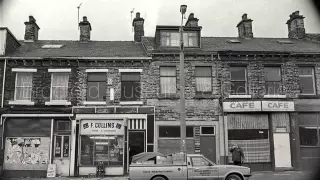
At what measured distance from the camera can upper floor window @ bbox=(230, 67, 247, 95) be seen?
65.5 feet

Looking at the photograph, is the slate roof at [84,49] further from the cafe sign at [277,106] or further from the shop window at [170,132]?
the cafe sign at [277,106]

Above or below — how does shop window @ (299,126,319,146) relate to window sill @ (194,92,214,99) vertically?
below

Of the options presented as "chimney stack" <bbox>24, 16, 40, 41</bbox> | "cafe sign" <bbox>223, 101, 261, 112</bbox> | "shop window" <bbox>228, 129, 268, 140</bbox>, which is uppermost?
"chimney stack" <bbox>24, 16, 40, 41</bbox>

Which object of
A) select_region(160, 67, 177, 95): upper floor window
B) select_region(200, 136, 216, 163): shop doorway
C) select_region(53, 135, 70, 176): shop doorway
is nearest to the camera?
select_region(53, 135, 70, 176): shop doorway

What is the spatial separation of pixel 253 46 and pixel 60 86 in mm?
13636

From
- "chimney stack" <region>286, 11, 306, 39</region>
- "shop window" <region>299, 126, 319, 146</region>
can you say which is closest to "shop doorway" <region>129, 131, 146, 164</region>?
"shop window" <region>299, 126, 319, 146</region>

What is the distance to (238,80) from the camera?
20.1m

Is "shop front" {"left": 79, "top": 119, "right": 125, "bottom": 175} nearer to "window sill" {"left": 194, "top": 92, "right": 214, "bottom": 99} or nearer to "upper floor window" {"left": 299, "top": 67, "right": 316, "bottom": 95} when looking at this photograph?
"window sill" {"left": 194, "top": 92, "right": 214, "bottom": 99}

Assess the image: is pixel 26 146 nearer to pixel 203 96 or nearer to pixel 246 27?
pixel 203 96

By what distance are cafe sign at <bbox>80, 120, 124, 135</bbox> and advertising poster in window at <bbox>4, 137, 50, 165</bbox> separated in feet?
7.85

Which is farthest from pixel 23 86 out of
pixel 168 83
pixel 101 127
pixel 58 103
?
pixel 168 83

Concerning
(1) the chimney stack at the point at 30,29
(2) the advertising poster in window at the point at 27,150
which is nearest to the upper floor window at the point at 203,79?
(2) the advertising poster in window at the point at 27,150

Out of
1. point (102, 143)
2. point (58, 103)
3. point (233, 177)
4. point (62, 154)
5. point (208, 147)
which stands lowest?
point (233, 177)

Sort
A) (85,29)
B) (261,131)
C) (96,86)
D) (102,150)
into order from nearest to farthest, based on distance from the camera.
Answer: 1. (102,150)
2. (261,131)
3. (96,86)
4. (85,29)
